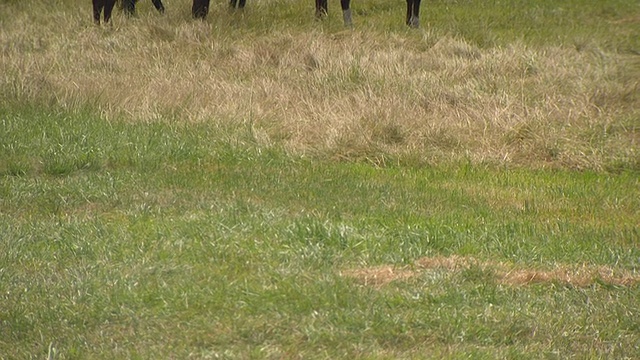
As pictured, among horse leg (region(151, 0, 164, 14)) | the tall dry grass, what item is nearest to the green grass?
the tall dry grass

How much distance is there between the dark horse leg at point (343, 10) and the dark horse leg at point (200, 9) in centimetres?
174

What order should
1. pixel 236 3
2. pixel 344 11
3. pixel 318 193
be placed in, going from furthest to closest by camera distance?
pixel 236 3
pixel 344 11
pixel 318 193

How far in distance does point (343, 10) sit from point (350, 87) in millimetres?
4964

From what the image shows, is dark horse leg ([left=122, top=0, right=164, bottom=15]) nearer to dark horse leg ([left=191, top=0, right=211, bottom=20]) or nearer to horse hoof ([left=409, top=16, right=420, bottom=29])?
dark horse leg ([left=191, top=0, right=211, bottom=20])

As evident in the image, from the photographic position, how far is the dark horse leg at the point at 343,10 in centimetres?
1647

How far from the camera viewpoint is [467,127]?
10094 mm

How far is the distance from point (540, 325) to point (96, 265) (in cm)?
235

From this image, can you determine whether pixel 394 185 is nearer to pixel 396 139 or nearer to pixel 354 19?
pixel 396 139

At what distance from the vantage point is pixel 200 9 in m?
16.6

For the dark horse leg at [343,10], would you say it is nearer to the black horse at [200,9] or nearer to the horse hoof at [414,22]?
the horse hoof at [414,22]

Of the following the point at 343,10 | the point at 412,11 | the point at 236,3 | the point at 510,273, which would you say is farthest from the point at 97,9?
the point at 510,273

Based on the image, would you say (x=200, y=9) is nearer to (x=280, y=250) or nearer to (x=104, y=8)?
(x=104, y=8)

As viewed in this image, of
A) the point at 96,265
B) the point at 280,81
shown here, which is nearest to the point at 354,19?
the point at 280,81

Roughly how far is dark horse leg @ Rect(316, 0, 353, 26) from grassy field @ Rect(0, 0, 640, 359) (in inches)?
42.0
